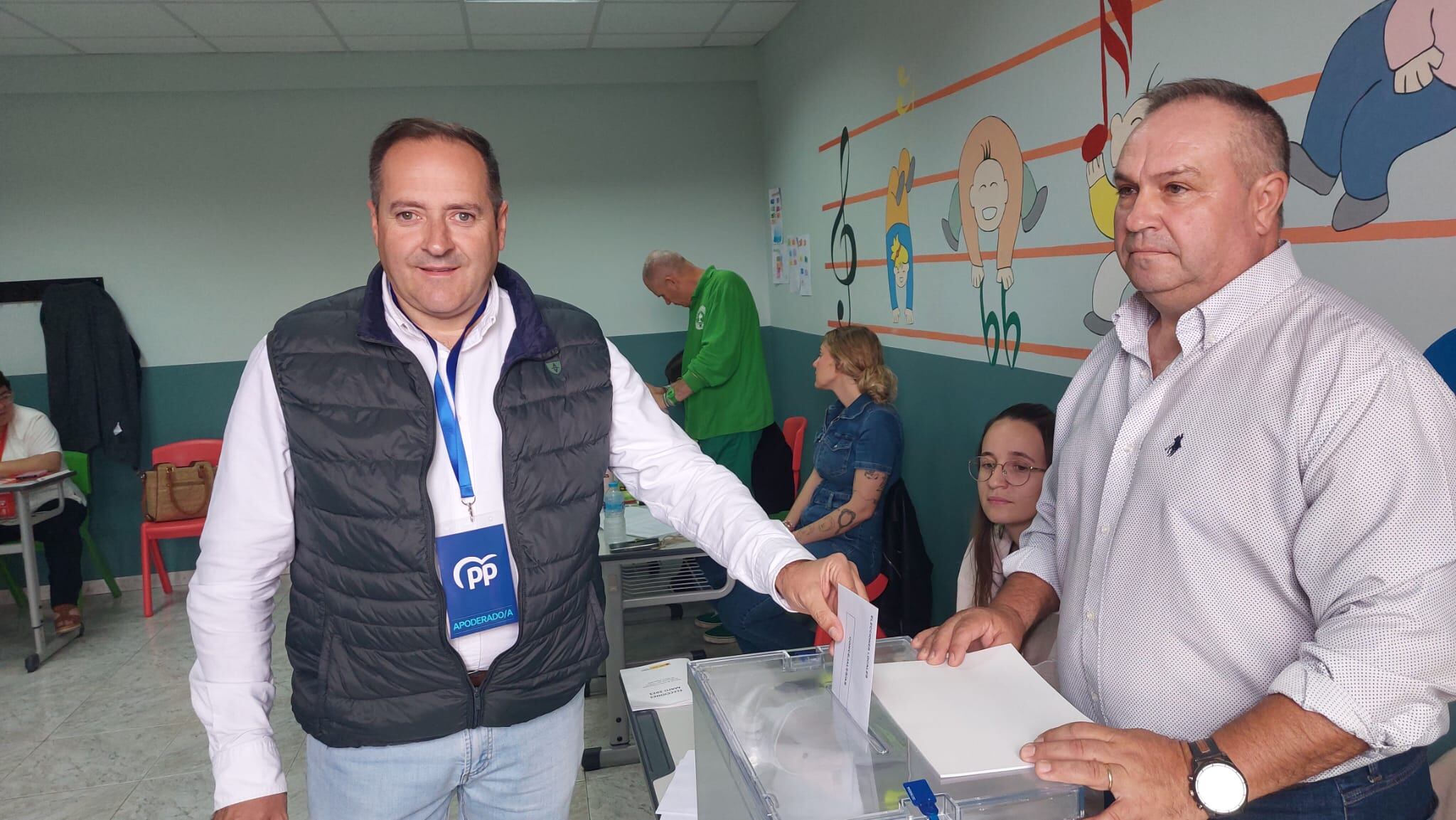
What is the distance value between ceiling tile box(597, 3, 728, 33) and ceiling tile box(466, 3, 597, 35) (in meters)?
0.10

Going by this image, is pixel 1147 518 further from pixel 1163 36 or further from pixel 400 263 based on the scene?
pixel 1163 36

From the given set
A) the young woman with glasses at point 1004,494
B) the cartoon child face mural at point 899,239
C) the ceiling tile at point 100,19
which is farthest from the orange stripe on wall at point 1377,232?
the ceiling tile at point 100,19

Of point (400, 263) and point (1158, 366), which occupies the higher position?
point (400, 263)

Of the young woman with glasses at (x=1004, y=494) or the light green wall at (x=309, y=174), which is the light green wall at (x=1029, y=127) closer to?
the young woman with glasses at (x=1004, y=494)

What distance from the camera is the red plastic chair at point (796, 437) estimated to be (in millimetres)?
4797

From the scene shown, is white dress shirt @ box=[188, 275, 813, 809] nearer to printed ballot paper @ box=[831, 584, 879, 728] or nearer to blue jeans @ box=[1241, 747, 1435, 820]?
printed ballot paper @ box=[831, 584, 879, 728]

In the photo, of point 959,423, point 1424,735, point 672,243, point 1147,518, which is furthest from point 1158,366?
point 672,243

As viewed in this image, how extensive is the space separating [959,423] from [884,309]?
847 mm

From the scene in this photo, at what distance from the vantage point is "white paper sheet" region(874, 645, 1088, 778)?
87 cm

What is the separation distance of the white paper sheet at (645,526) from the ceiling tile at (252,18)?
10.4ft

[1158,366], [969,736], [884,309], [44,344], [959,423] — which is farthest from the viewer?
[44,344]

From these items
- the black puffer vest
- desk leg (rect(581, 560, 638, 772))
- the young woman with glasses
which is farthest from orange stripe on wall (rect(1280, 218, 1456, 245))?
desk leg (rect(581, 560, 638, 772))

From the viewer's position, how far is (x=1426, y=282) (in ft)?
5.07

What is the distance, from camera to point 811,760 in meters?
0.90
